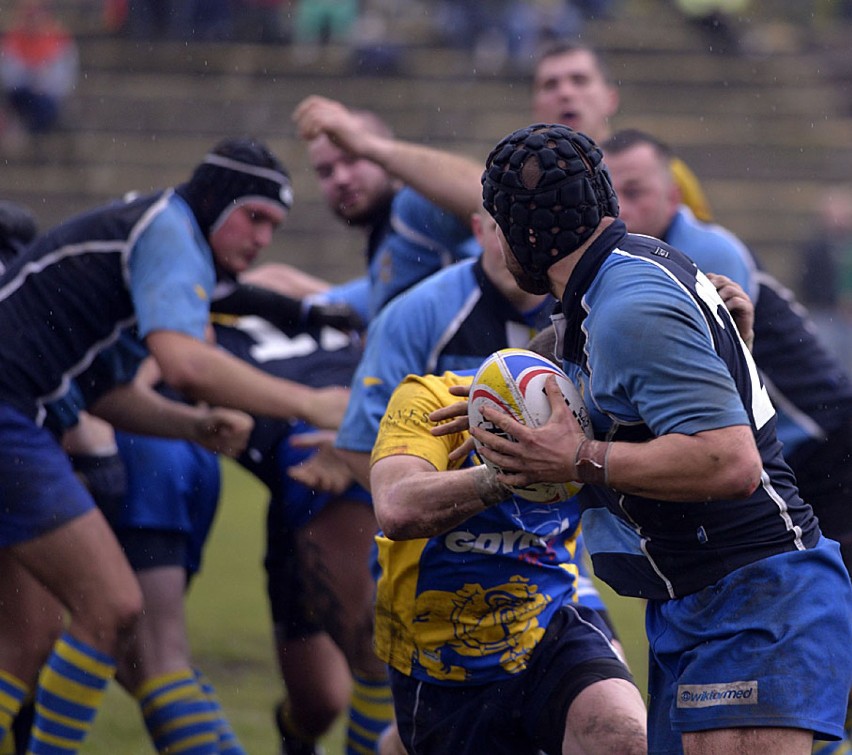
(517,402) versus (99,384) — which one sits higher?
(517,402)

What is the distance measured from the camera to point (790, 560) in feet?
10.2

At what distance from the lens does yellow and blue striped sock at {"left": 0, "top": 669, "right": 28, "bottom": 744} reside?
4.89 m

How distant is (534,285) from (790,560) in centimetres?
85

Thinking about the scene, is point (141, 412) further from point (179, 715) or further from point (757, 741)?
point (757, 741)

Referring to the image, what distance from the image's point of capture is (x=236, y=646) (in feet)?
25.3

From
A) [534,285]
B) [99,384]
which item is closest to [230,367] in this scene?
[99,384]

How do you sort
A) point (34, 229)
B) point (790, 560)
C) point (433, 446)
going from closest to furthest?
point (790, 560)
point (433, 446)
point (34, 229)

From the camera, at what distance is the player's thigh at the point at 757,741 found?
301 cm

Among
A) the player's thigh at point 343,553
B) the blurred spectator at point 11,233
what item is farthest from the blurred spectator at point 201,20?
the player's thigh at point 343,553

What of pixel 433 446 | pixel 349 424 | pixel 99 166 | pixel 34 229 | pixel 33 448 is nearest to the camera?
pixel 433 446

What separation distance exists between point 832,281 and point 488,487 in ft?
47.6

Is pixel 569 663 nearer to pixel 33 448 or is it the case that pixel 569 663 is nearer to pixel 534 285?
pixel 534 285

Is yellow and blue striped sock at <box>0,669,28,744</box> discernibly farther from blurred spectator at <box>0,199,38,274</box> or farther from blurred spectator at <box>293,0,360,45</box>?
blurred spectator at <box>293,0,360,45</box>

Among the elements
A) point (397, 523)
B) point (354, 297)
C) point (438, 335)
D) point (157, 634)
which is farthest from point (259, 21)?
point (397, 523)
